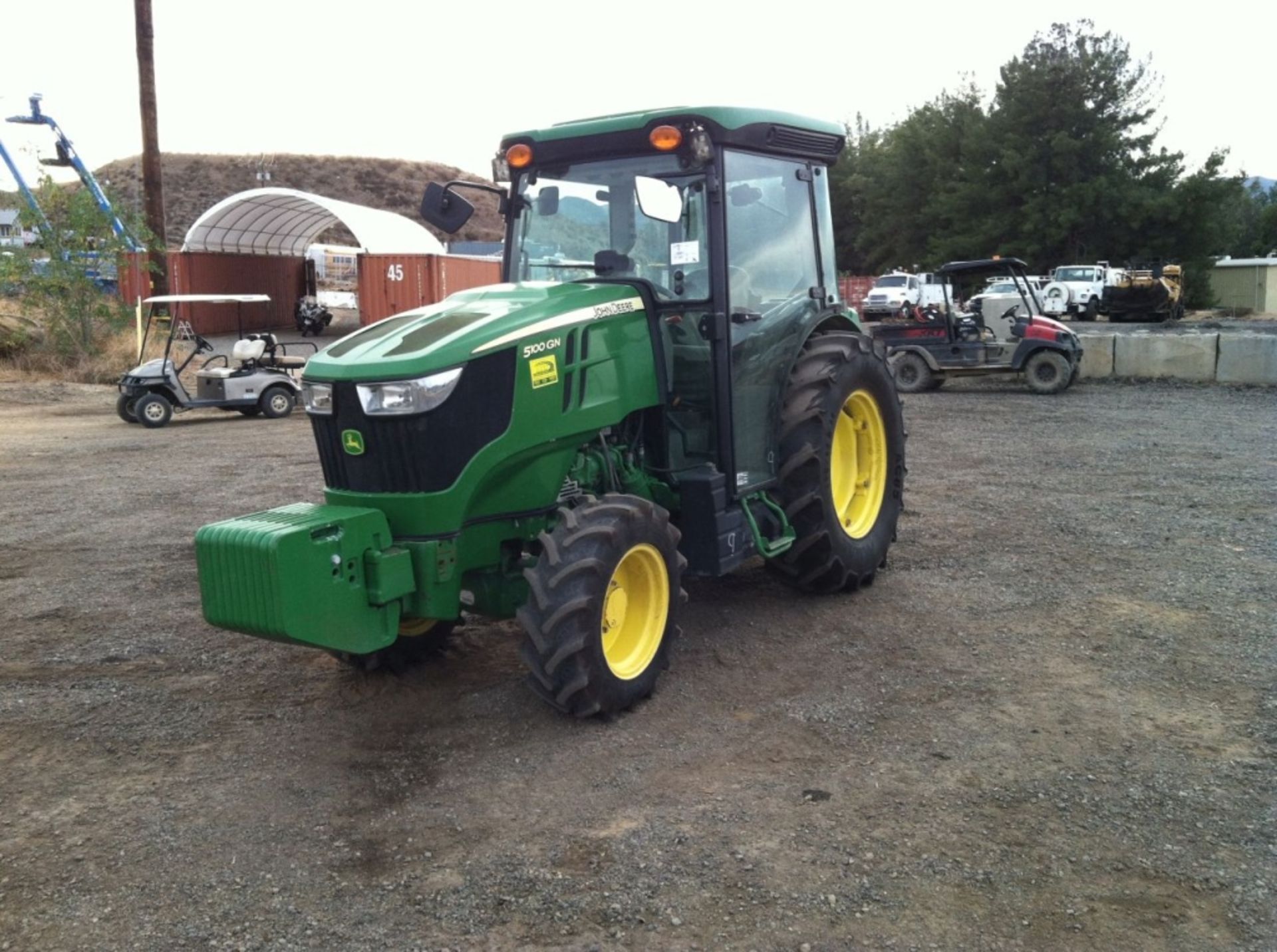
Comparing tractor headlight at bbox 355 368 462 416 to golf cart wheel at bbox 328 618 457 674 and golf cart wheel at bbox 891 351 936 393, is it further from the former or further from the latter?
golf cart wheel at bbox 891 351 936 393

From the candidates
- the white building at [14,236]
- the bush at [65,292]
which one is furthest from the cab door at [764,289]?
the white building at [14,236]

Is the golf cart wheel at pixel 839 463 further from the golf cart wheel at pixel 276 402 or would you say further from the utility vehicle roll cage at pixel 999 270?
the golf cart wheel at pixel 276 402

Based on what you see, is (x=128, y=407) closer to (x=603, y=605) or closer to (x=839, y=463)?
(x=839, y=463)

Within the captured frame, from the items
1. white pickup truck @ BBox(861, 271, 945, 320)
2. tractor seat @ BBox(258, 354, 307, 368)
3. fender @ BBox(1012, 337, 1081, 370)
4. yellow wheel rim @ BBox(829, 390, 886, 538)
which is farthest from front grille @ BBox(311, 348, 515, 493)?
white pickup truck @ BBox(861, 271, 945, 320)

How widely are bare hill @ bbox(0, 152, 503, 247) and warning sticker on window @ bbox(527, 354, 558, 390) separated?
68914mm

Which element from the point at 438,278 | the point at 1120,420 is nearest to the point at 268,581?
the point at 1120,420

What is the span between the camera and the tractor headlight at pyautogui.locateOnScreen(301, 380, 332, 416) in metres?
4.61

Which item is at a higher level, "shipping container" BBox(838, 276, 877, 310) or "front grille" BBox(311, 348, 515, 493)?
"shipping container" BBox(838, 276, 877, 310)

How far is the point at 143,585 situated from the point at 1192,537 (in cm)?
674

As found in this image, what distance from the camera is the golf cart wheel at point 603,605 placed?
444 centimetres

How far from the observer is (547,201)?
5.72m

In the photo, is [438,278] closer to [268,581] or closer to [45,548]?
[45,548]

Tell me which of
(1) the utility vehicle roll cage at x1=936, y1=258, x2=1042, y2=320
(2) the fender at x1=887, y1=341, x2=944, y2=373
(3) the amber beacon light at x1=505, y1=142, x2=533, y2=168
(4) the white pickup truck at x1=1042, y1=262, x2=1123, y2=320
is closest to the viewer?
(3) the amber beacon light at x1=505, y1=142, x2=533, y2=168

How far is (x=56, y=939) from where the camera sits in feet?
11.0
